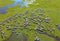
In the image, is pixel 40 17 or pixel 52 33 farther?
pixel 40 17

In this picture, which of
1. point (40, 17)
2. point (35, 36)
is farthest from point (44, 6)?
point (35, 36)

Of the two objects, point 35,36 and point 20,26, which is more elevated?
point 20,26

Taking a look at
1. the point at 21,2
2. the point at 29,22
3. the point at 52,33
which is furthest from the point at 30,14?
the point at 52,33

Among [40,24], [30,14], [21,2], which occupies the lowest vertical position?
[40,24]

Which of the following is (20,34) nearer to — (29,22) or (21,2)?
(29,22)

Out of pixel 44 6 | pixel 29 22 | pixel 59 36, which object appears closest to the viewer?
pixel 59 36

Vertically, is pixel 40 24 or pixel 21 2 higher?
pixel 21 2

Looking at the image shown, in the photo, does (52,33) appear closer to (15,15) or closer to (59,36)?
(59,36)

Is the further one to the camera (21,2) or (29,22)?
(21,2)

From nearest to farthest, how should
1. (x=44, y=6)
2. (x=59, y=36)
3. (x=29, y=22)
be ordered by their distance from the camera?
(x=59, y=36)
(x=29, y=22)
(x=44, y=6)
